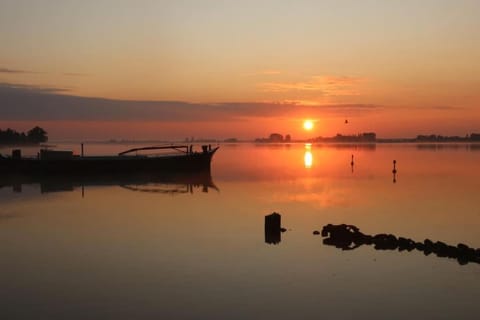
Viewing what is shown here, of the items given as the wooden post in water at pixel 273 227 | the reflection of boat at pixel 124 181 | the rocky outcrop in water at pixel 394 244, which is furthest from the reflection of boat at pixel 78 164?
the rocky outcrop in water at pixel 394 244

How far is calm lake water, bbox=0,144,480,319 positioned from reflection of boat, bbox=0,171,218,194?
8903 millimetres

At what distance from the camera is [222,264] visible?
1614 cm

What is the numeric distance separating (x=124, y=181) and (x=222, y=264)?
33251 millimetres

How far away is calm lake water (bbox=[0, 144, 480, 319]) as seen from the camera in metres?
12.1

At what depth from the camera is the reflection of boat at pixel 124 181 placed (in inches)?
1636

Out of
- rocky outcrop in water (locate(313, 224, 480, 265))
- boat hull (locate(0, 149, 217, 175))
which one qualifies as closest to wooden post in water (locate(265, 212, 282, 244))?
rocky outcrop in water (locate(313, 224, 480, 265))

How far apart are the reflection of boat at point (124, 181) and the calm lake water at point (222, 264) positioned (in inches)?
351

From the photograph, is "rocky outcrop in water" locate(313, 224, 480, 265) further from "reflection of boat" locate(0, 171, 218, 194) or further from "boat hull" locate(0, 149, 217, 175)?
"boat hull" locate(0, 149, 217, 175)

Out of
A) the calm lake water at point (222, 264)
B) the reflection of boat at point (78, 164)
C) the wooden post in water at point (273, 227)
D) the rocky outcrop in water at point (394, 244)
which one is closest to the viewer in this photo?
the calm lake water at point (222, 264)

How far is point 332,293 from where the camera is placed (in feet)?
43.4

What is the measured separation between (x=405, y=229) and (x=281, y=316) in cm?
1339

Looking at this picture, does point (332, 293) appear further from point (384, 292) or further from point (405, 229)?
point (405, 229)

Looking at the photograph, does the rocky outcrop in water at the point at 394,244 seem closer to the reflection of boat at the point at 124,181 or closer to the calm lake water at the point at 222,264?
the calm lake water at the point at 222,264

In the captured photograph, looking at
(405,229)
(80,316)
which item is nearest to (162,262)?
(80,316)
